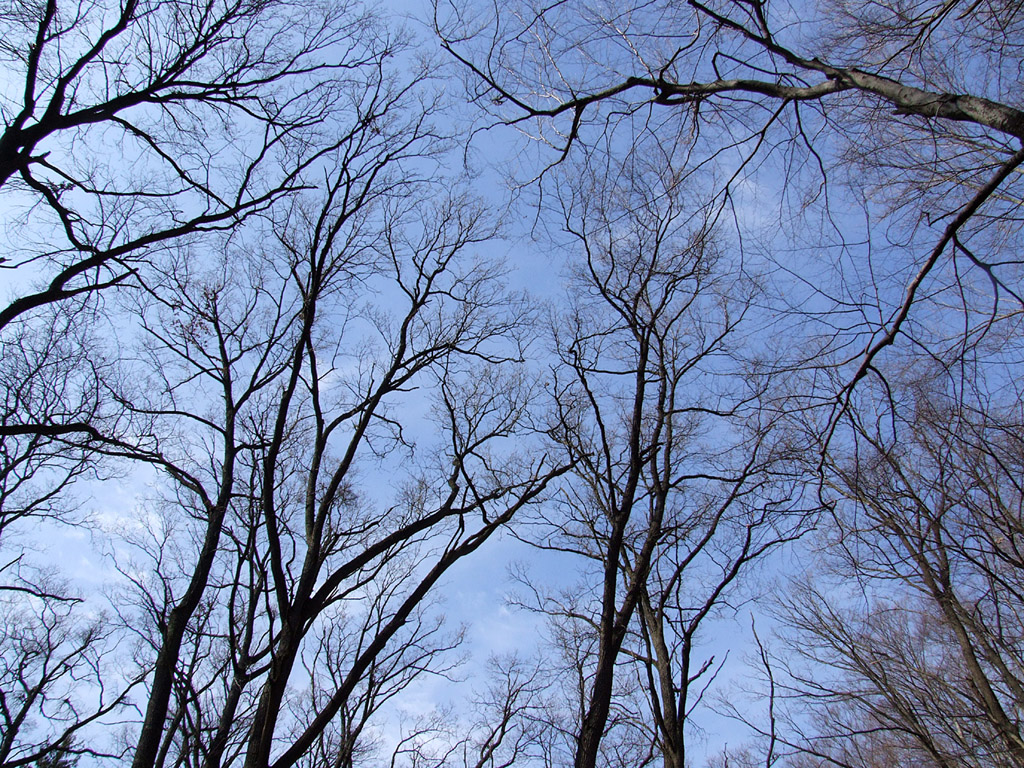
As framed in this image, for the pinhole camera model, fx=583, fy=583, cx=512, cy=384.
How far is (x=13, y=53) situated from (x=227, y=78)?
1.49 meters

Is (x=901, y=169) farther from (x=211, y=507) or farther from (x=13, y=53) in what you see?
(x=211, y=507)

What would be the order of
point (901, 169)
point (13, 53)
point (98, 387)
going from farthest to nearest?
point (98, 387), point (13, 53), point (901, 169)

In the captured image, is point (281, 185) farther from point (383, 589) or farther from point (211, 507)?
point (383, 589)

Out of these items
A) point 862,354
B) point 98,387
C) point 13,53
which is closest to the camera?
point 862,354

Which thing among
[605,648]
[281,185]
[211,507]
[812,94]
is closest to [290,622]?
[605,648]

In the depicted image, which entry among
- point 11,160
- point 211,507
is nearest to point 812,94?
point 11,160

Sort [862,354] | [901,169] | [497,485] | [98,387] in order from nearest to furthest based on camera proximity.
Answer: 1. [862,354]
2. [901,169]
3. [497,485]
4. [98,387]

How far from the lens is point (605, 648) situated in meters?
5.10

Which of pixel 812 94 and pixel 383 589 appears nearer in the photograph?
pixel 812 94

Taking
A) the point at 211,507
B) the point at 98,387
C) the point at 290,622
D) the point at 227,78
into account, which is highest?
the point at 227,78

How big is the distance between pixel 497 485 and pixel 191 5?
5484mm

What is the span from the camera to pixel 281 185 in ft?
17.1

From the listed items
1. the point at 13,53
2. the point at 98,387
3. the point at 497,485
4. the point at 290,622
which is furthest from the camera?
the point at 98,387

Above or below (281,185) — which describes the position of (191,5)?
above
